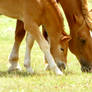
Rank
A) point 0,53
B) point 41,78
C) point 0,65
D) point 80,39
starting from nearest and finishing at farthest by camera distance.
Result: 1. point 41,78
2. point 80,39
3. point 0,65
4. point 0,53

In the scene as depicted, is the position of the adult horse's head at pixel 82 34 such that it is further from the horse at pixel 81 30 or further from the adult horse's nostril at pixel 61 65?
the adult horse's nostril at pixel 61 65

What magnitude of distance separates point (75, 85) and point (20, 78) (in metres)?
1.30

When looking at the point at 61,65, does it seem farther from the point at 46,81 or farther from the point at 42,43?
the point at 46,81

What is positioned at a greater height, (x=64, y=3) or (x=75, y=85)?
(x=64, y=3)

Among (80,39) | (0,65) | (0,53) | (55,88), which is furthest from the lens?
(0,53)

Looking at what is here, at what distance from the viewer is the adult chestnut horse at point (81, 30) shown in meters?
9.37

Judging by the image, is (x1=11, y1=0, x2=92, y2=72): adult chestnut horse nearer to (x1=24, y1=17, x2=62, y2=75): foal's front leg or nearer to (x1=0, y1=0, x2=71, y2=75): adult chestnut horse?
(x1=0, y1=0, x2=71, y2=75): adult chestnut horse

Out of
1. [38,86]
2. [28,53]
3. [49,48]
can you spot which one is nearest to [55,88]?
[38,86]

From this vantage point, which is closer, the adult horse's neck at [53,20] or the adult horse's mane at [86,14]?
the adult horse's neck at [53,20]

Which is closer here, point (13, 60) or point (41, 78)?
point (41, 78)

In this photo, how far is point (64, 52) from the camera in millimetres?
9156

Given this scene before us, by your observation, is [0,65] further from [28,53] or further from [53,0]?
[53,0]

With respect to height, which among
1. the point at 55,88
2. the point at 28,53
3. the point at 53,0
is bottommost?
the point at 55,88

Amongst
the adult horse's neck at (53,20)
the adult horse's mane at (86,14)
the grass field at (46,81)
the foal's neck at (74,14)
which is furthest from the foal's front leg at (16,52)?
the adult horse's mane at (86,14)
